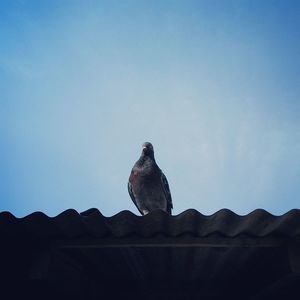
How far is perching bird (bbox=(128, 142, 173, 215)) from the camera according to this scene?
16.7 ft

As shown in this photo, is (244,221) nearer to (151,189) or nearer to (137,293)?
(137,293)

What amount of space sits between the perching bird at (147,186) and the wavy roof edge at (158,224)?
2800mm

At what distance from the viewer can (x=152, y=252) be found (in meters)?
2.60

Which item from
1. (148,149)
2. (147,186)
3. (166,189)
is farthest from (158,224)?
(148,149)

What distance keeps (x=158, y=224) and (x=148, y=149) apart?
3425 millimetres

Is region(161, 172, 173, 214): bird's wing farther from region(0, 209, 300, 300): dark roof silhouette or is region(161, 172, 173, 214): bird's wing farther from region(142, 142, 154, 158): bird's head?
region(0, 209, 300, 300): dark roof silhouette

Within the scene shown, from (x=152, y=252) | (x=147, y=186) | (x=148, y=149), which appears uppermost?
(x=148, y=149)

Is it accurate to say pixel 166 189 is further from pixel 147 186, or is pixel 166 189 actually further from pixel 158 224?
pixel 158 224

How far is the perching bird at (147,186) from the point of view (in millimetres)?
5098

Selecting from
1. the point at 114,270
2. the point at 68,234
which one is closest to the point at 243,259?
the point at 114,270

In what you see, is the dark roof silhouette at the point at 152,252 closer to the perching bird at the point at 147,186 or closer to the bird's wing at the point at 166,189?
the perching bird at the point at 147,186

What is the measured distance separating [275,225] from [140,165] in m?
3.32

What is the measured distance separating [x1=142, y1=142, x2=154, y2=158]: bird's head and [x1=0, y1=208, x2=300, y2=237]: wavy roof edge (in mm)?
3280

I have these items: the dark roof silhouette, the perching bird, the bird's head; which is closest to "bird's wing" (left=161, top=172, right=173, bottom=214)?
the perching bird
